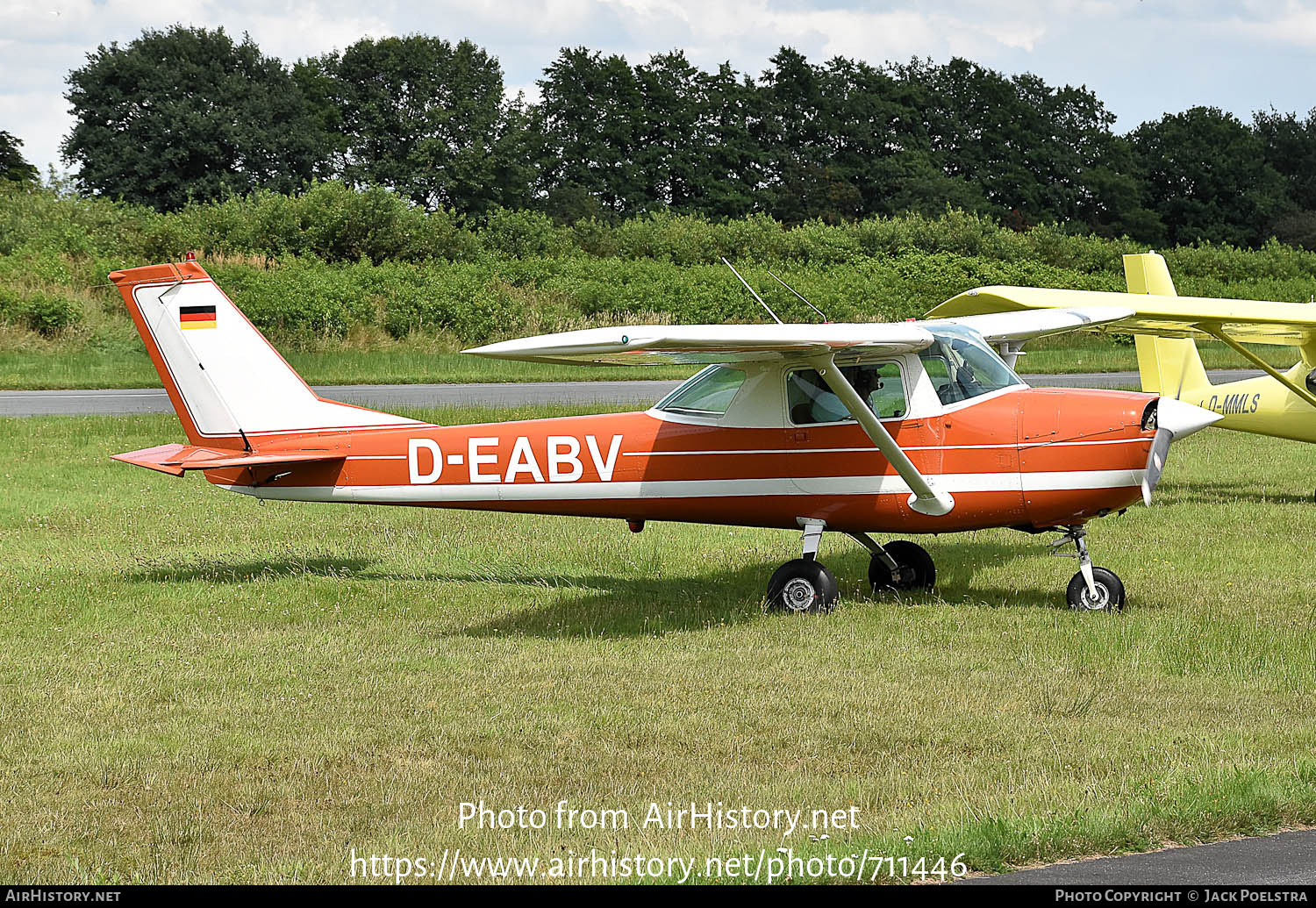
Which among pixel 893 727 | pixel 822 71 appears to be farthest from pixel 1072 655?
pixel 822 71

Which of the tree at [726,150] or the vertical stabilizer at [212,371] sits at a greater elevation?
the tree at [726,150]

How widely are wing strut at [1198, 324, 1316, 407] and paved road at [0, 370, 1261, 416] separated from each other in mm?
12246

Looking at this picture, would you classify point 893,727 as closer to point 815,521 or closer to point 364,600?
point 815,521

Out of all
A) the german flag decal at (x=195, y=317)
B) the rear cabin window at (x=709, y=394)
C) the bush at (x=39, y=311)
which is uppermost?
the bush at (x=39, y=311)

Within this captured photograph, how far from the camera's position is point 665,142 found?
68.2m

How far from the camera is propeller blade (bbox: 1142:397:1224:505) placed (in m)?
9.02

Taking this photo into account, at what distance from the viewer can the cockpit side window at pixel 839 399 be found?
9.72 m

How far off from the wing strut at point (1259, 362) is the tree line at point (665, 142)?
4495 centimetres

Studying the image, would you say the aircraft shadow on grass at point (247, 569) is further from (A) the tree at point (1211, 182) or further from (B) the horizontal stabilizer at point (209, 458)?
(A) the tree at point (1211, 182)

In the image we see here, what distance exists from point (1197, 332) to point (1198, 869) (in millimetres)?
10662

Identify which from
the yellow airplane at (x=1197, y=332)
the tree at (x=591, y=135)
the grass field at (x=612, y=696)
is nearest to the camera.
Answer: the grass field at (x=612, y=696)

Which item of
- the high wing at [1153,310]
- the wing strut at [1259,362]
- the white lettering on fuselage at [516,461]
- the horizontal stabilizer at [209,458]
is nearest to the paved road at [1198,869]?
the white lettering on fuselage at [516,461]

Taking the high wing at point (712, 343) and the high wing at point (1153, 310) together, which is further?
the high wing at point (1153, 310)

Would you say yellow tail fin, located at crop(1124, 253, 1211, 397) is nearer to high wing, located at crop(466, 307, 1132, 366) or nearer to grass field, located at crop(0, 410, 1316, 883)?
grass field, located at crop(0, 410, 1316, 883)
